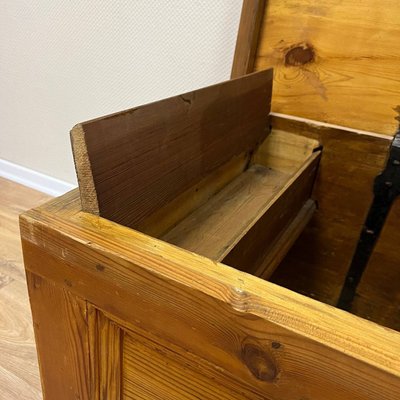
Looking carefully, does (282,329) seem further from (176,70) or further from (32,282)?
(176,70)

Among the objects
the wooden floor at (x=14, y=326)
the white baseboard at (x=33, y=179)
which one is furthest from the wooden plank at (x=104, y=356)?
the white baseboard at (x=33, y=179)

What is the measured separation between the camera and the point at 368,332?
343 mm

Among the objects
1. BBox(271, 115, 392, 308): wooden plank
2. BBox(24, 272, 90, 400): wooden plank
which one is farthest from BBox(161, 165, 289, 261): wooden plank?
BBox(24, 272, 90, 400): wooden plank

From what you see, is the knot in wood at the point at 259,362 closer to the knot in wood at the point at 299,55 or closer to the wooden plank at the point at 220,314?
the wooden plank at the point at 220,314

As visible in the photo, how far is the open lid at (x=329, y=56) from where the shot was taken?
858 mm

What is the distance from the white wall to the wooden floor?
1.25ft

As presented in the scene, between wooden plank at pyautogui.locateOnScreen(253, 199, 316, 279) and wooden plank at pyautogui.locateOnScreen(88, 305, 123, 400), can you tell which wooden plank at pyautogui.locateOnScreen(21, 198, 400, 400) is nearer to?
wooden plank at pyautogui.locateOnScreen(88, 305, 123, 400)

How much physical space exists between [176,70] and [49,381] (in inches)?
38.9

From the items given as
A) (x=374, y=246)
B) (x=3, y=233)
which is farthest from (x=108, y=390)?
(x=3, y=233)

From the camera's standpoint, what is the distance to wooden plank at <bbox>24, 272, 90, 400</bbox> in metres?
0.49

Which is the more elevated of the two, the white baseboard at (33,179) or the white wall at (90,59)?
the white wall at (90,59)

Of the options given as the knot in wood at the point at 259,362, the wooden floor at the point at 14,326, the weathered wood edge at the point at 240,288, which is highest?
the weathered wood edge at the point at 240,288

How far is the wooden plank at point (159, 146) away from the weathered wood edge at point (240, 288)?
0.05 m

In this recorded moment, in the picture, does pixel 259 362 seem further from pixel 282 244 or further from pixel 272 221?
pixel 282 244
